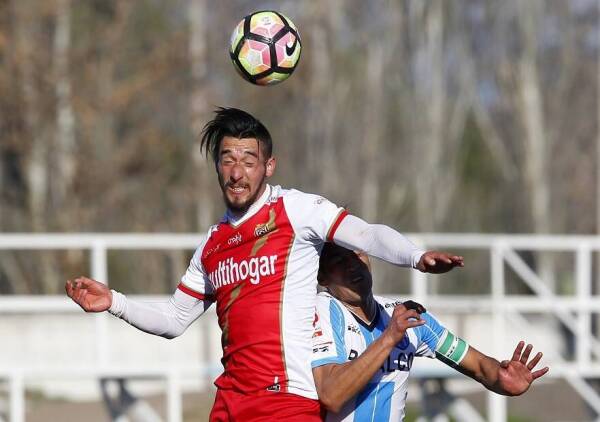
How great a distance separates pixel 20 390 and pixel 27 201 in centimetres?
1171

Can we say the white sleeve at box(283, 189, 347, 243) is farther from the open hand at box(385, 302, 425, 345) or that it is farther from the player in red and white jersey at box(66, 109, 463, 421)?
the open hand at box(385, 302, 425, 345)

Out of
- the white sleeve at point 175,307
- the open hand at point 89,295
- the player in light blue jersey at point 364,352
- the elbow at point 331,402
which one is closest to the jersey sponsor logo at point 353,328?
the player in light blue jersey at point 364,352

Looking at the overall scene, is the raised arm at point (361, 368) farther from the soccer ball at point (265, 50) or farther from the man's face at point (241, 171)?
the soccer ball at point (265, 50)

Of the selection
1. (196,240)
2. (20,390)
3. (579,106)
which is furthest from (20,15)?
(579,106)

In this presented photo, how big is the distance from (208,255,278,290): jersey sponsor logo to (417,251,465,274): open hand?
674 mm

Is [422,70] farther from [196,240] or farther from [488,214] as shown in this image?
[196,240]

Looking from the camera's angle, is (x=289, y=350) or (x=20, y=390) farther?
(x=20, y=390)

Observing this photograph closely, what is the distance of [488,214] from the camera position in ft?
91.7

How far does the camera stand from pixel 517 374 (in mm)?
4293

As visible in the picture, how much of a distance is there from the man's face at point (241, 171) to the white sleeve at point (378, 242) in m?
0.37

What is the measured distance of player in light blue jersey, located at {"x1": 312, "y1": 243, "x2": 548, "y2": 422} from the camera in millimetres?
4191

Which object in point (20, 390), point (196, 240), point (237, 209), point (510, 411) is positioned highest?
point (237, 209)

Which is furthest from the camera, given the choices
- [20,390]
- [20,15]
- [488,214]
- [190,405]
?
[488,214]

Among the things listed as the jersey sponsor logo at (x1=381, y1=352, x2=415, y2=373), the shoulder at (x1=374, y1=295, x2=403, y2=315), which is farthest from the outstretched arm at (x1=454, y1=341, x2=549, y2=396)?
the shoulder at (x1=374, y1=295, x2=403, y2=315)
